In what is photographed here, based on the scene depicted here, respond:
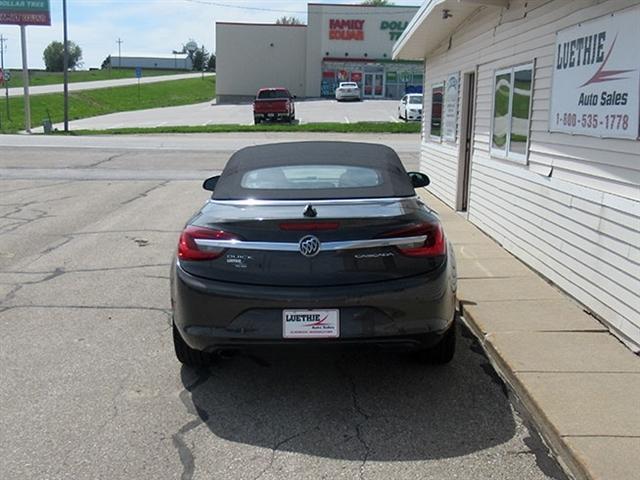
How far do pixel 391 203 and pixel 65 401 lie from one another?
7.65ft

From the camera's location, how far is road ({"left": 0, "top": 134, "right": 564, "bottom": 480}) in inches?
135

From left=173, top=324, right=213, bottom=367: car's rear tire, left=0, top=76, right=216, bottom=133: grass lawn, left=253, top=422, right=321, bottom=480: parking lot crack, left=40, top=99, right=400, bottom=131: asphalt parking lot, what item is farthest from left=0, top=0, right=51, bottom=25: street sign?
left=253, top=422, right=321, bottom=480: parking lot crack

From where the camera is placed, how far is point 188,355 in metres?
4.61

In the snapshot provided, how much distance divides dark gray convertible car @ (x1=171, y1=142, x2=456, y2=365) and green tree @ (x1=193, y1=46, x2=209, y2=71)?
149 m

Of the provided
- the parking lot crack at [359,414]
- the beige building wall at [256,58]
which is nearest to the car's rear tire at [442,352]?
the parking lot crack at [359,414]

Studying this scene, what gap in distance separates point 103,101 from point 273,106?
101ft

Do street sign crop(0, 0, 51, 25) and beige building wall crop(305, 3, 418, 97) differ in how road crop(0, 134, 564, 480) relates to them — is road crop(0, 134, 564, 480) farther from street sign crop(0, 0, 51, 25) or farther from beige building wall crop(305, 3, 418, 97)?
beige building wall crop(305, 3, 418, 97)

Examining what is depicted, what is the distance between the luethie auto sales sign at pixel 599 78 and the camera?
5098 millimetres

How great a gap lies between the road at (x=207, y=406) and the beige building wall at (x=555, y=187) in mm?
1275

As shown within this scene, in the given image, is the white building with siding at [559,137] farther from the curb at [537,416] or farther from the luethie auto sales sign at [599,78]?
the curb at [537,416]

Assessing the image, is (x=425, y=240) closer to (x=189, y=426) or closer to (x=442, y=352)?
(x=442, y=352)

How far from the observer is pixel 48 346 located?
16.8ft

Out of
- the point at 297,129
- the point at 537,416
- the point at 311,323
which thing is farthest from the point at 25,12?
the point at 537,416

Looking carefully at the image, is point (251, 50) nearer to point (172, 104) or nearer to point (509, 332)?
point (172, 104)
